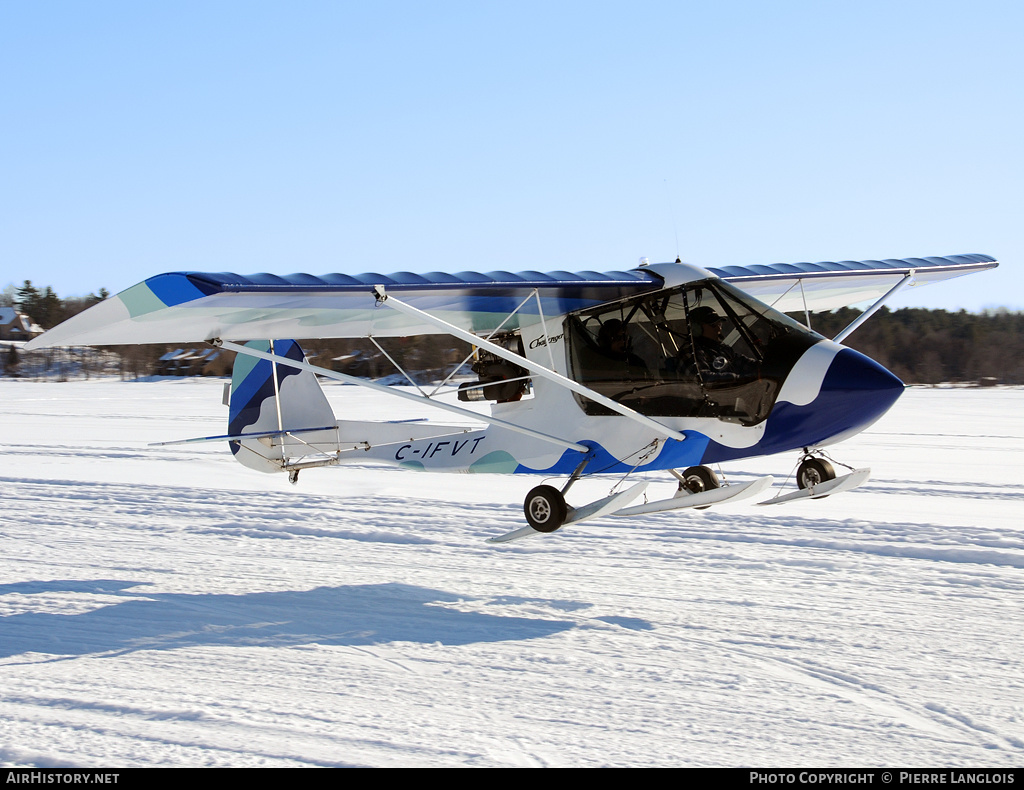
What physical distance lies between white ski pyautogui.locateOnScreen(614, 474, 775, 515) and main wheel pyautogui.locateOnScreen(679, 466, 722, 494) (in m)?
1.03

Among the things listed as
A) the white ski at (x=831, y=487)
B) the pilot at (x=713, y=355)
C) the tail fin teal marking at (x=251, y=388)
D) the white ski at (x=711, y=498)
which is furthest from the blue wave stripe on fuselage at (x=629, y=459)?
the tail fin teal marking at (x=251, y=388)

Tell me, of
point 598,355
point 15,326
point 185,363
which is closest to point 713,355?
point 598,355

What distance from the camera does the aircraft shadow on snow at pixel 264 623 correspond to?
6320 mm

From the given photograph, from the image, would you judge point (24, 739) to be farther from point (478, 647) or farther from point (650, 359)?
point (650, 359)

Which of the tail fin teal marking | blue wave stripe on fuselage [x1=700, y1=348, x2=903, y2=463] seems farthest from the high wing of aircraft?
the tail fin teal marking

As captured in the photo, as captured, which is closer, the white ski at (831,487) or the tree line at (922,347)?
the white ski at (831,487)

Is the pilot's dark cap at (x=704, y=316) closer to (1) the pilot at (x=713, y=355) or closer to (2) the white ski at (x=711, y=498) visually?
(1) the pilot at (x=713, y=355)

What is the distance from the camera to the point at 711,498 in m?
6.96

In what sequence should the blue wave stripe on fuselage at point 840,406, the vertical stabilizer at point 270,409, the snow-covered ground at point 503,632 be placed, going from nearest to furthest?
the snow-covered ground at point 503,632 < the blue wave stripe on fuselage at point 840,406 < the vertical stabilizer at point 270,409

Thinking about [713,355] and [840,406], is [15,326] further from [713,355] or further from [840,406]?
[840,406]

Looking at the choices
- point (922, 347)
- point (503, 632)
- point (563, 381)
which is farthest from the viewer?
point (922, 347)

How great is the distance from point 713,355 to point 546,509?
1923 mm

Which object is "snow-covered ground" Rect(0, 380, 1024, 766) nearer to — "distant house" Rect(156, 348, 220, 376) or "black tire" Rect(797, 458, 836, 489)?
"black tire" Rect(797, 458, 836, 489)

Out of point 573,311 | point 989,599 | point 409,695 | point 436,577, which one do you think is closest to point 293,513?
point 436,577
